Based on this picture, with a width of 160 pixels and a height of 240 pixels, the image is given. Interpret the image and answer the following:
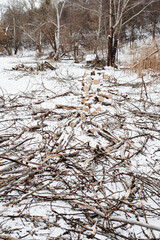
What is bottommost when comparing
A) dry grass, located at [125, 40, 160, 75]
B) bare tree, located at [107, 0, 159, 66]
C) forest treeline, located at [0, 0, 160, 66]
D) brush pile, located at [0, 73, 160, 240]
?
brush pile, located at [0, 73, 160, 240]

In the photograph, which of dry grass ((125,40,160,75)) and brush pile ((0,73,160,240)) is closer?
brush pile ((0,73,160,240))

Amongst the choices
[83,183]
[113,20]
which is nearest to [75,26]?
[113,20]

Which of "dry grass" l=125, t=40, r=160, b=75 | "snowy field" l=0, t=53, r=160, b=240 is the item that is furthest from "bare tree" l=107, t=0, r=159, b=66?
"snowy field" l=0, t=53, r=160, b=240

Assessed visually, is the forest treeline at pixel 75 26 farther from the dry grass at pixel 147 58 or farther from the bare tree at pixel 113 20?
the dry grass at pixel 147 58

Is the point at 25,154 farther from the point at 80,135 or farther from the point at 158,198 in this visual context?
the point at 158,198

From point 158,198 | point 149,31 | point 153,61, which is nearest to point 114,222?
point 158,198

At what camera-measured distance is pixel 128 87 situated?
2.97m

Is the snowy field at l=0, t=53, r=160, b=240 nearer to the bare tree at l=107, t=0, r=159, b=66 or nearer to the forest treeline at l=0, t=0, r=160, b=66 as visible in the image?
the bare tree at l=107, t=0, r=159, b=66

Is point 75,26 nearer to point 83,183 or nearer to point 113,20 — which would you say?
point 113,20

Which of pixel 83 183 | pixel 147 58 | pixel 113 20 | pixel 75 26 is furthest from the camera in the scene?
pixel 75 26

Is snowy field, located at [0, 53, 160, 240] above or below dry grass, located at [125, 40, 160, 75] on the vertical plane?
below

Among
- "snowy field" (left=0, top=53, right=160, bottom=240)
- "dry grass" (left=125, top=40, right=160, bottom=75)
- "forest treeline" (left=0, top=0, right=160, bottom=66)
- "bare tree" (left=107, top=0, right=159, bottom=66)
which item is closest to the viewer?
"snowy field" (left=0, top=53, right=160, bottom=240)

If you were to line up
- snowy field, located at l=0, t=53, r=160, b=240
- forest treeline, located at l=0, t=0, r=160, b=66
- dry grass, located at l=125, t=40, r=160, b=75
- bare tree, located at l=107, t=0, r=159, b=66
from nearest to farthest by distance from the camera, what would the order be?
1. snowy field, located at l=0, t=53, r=160, b=240
2. dry grass, located at l=125, t=40, r=160, b=75
3. bare tree, located at l=107, t=0, r=159, b=66
4. forest treeline, located at l=0, t=0, r=160, b=66

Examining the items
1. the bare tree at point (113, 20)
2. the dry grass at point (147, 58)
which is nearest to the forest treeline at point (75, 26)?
the bare tree at point (113, 20)
